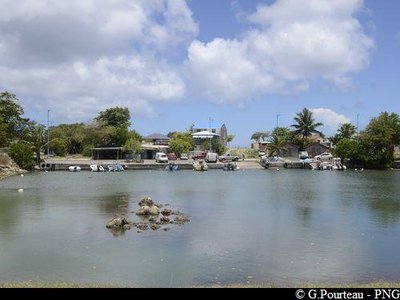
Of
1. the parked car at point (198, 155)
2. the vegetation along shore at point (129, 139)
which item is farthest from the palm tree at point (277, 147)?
the parked car at point (198, 155)

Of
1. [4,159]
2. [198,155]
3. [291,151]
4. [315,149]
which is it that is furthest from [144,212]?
[315,149]

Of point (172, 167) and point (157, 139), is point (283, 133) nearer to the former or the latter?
point (157, 139)

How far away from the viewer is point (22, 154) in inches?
3895

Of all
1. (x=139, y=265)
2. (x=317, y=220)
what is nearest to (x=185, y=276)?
(x=139, y=265)

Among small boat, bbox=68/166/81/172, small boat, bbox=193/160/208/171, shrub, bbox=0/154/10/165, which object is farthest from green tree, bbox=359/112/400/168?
shrub, bbox=0/154/10/165

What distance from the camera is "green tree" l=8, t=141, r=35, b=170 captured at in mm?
98250

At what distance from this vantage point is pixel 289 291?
993cm

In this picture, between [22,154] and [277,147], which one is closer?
[22,154]

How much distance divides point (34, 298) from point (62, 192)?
46.8 m

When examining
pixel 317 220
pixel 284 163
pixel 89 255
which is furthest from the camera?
pixel 284 163

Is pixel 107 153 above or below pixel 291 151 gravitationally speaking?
below

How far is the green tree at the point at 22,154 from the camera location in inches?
3868

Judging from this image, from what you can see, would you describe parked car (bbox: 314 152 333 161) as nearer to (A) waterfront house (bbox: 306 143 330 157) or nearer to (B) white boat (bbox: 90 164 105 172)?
(A) waterfront house (bbox: 306 143 330 157)

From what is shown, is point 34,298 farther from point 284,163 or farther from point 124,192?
point 284,163
